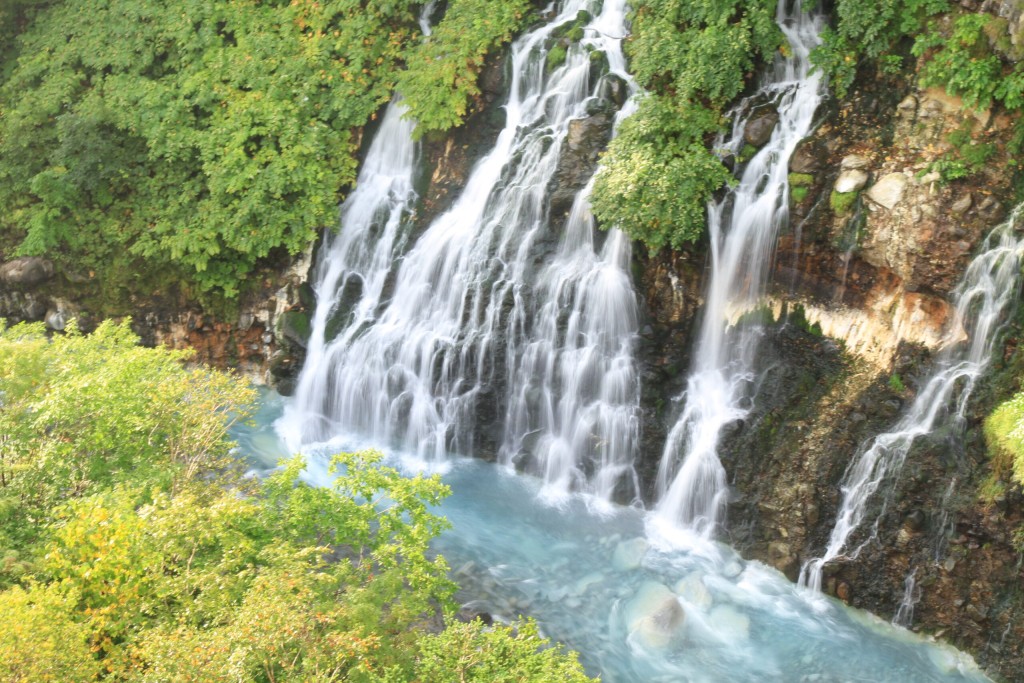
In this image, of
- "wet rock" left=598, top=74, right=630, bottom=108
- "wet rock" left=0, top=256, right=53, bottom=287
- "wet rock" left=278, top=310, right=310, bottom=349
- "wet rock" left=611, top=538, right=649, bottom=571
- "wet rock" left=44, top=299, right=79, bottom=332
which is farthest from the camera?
"wet rock" left=44, top=299, right=79, bottom=332

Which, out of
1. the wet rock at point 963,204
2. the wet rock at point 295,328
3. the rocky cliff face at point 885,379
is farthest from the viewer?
the wet rock at point 295,328

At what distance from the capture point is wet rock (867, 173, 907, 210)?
13094mm

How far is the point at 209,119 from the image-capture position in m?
19.7

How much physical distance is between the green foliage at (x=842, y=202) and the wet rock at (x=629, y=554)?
5986 millimetres

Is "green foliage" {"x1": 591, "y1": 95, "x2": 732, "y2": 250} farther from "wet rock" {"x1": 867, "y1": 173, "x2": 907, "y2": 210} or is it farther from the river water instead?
the river water

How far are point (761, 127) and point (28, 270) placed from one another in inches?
655

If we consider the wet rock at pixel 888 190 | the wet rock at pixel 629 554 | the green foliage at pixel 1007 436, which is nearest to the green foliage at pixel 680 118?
the wet rock at pixel 888 190

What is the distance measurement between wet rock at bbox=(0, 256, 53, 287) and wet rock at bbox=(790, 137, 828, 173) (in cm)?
1676

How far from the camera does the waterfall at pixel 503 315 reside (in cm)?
1548

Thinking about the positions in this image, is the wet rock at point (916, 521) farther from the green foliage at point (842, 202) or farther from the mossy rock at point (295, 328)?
the mossy rock at point (295, 328)

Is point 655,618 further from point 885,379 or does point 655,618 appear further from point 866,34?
point 866,34

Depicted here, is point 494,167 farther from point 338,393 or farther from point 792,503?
point 792,503

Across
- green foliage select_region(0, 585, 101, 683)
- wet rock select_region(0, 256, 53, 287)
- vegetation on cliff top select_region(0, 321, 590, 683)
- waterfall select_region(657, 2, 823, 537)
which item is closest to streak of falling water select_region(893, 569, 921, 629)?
waterfall select_region(657, 2, 823, 537)

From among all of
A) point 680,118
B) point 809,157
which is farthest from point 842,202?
point 680,118
